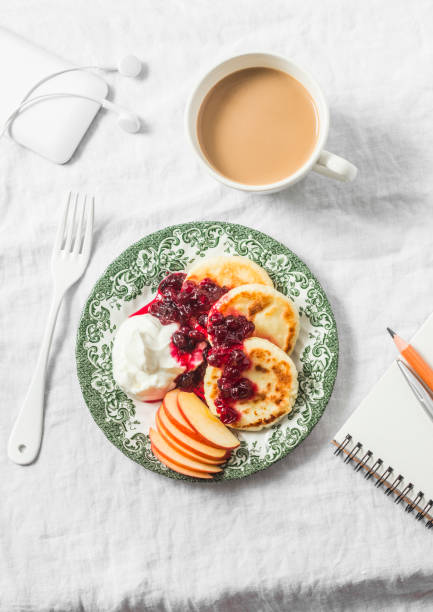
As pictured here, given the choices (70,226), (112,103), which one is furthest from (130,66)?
(70,226)

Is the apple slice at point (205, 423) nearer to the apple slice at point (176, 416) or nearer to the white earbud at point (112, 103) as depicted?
the apple slice at point (176, 416)

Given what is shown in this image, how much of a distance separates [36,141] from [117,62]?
0.94 feet

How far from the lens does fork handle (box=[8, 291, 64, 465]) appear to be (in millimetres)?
1459

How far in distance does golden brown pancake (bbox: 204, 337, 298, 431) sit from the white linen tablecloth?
14 centimetres

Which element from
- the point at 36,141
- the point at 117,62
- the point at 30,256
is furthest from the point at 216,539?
the point at 117,62

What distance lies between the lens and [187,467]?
4.31 feet

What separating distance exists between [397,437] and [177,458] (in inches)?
19.4

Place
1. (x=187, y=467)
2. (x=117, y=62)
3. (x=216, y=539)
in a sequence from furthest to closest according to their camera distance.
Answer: (x=117, y=62) → (x=216, y=539) → (x=187, y=467)

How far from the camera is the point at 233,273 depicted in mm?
1357

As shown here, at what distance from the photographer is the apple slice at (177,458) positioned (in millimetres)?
1311

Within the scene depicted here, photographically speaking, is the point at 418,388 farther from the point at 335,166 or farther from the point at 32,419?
the point at 32,419

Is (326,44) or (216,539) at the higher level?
(326,44)

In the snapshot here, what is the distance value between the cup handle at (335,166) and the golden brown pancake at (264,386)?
383 millimetres

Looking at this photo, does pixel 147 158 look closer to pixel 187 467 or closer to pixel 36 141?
pixel 36 141
